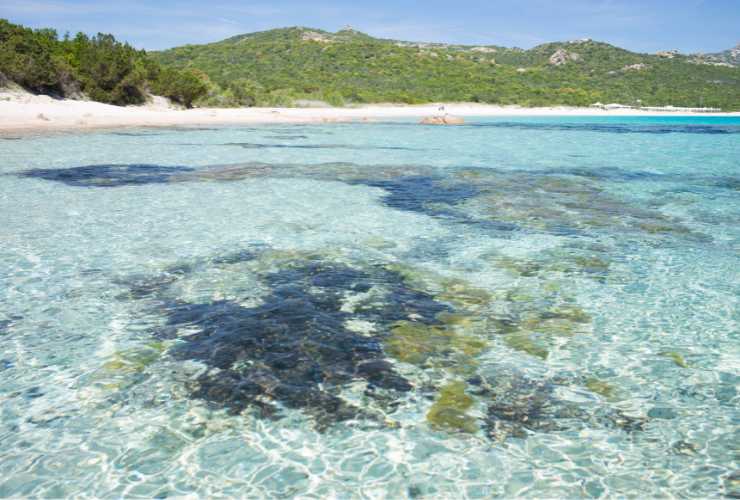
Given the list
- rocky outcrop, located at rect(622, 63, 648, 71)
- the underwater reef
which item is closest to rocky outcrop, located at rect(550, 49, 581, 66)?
rocky outcrop, located at rect(622, 63, 648, 71)

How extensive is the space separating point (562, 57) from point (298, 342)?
398 ft

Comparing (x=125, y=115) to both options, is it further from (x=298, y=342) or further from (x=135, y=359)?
(x=298, y=342)

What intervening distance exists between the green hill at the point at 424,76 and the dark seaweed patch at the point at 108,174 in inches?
1442

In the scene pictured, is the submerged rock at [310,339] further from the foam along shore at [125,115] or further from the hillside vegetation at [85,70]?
the hillside vegetation at [85,70]

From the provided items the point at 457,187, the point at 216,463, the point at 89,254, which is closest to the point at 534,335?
the point at 216,463

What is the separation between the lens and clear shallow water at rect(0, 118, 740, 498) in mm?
4051

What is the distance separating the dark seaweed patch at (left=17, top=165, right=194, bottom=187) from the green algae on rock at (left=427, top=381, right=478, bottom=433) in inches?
496

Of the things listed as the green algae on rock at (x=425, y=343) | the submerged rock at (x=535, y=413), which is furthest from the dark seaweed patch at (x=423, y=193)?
the submerged rock at (x=535, y=413)

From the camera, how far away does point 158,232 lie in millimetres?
10180

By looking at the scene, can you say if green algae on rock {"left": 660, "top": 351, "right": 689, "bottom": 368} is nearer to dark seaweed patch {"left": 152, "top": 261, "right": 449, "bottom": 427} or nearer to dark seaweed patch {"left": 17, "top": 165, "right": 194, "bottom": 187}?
dark seaweed patch {"left": 152, "top": 261, "right": 449, "bottom": 427}

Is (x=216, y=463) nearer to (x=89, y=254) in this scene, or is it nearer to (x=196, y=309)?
(x=196, y=309)

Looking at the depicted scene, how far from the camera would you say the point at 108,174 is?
16.5 meters

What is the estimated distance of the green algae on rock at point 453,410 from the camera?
453 cm

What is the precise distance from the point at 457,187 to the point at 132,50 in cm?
4358
